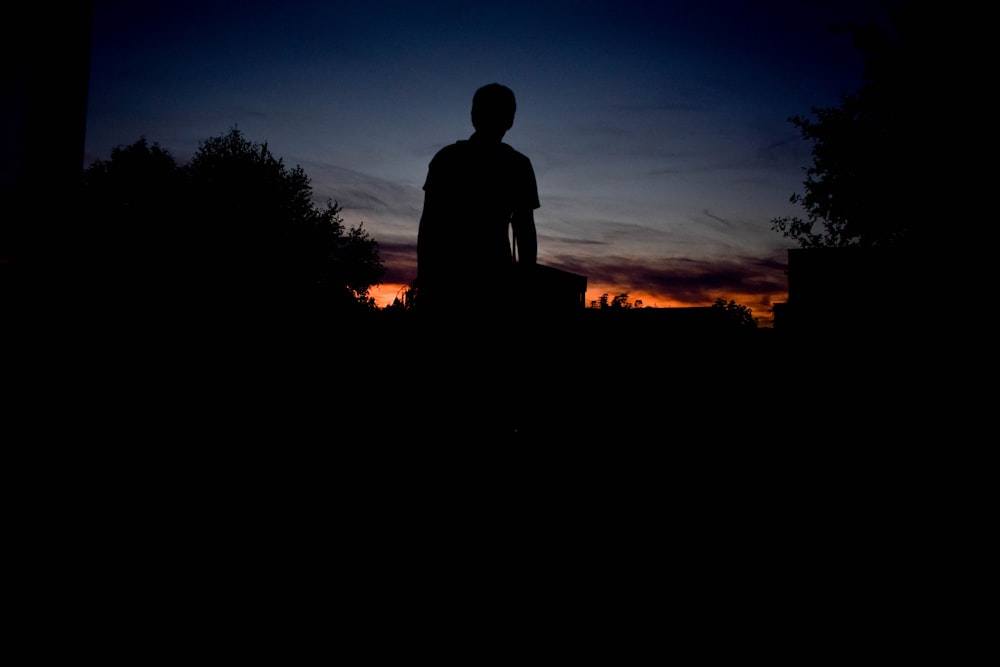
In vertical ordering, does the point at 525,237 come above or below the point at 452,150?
→ below

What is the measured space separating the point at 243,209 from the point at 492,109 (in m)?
29.5

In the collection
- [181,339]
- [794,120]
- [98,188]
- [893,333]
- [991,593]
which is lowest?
[991,593]

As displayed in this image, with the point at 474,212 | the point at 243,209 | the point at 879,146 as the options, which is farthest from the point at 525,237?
the point at 243,209

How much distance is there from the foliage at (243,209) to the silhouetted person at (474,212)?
17.7 m

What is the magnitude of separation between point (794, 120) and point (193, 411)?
24745mm

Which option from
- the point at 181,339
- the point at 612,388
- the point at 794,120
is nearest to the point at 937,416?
the point at 612,388

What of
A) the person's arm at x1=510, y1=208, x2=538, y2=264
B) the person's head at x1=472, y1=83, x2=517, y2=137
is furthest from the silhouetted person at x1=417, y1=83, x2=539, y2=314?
the person's arm at x1=510, y1=208, x2=538, y2=264

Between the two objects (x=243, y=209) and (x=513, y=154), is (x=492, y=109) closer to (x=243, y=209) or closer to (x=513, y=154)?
(x=513, y=154)

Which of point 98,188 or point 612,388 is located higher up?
point 98,188

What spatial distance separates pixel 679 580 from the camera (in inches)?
80.4

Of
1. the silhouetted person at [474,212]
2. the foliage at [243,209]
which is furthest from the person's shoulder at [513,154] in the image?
the foliage at [243,209]

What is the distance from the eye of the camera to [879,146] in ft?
62.5

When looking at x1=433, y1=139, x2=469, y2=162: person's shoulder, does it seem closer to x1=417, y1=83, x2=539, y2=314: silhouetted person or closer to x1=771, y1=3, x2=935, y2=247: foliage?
x1=417, y1=83, x2=539, y2=314: silhouetted person

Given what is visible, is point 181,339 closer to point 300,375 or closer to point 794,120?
point 300,375
